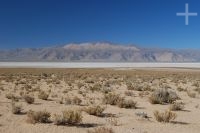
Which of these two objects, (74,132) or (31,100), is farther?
(31,100)

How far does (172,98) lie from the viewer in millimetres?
16734

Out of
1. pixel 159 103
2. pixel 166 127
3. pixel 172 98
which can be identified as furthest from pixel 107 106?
pixel 166 127

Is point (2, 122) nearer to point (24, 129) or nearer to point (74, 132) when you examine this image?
point (24, 129)

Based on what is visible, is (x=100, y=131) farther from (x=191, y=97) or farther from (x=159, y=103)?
(x=191, y=97)

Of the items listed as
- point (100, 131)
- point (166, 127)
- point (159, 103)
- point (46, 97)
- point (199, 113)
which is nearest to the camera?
point (100, 131)

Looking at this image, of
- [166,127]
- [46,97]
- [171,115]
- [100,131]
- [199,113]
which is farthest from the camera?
[46,97]

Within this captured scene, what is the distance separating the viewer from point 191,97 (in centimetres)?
1945

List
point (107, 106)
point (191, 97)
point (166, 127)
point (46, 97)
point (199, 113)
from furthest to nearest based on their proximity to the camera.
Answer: point (191, 97)
point (46, 97)
point (107, 106)
point (199, 113)
point (166, 127)

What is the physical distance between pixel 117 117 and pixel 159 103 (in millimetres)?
4637

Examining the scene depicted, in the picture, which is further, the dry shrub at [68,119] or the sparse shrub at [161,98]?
the sparse shrub at [161,98]

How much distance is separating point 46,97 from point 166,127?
8539 millimetres

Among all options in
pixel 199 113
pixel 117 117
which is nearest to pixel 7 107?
pixel 117 117

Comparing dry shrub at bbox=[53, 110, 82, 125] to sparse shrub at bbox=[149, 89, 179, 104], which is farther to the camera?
sparse shrub at bbox=[149, 89, 179, 104]

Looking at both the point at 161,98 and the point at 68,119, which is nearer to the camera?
the point at 68,119
